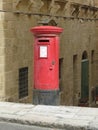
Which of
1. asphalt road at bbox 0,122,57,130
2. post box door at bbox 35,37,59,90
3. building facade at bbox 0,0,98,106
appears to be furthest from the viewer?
building facade at bbox 0,0,98,106

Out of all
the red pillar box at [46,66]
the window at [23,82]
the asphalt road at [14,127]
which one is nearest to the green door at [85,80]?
the window at [23,82]

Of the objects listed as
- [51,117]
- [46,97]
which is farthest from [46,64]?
[51,117]

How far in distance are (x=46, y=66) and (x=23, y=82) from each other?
4.76m

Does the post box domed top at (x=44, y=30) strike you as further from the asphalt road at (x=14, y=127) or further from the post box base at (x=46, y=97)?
the asphalt road at (x=14, y=127)

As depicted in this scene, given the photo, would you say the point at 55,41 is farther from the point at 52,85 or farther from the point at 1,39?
the point at 1,39

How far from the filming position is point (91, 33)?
71.2 ft

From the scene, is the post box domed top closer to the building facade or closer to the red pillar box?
the red pillar box

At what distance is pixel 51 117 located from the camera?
561 cm


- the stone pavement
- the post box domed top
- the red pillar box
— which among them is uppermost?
the post box domed top

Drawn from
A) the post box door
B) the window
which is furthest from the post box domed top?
the window

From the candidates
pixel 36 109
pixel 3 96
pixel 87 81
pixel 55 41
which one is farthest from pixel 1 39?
pixel 87 81

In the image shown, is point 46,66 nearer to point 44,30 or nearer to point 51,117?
point 44,30

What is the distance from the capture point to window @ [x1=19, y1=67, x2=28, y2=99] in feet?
40.1

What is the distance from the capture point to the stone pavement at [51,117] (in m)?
5.29
